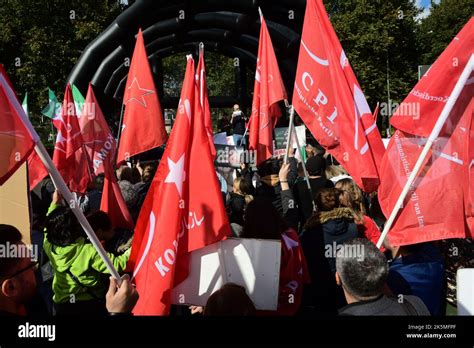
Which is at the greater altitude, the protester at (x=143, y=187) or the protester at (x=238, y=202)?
the protester at (x=143, y=187)

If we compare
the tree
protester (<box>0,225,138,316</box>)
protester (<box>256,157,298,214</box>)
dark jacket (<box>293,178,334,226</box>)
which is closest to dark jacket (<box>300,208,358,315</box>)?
protester (<box>256,157,298,214</box>)

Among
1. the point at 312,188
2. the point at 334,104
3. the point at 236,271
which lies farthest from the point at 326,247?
the point at 312,188

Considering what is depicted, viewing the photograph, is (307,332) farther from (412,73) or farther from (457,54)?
(412,73)

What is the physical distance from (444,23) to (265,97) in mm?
44439

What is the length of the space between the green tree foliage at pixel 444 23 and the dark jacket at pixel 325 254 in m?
41.0

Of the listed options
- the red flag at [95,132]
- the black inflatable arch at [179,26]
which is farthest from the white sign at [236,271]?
the black inflatable arch at [179,26]

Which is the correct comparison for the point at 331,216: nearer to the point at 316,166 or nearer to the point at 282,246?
the point at 282,246

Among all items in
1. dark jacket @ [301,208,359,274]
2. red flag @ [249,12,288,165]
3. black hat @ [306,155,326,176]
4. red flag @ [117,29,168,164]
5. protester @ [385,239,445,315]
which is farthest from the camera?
red flag @ [249,12,288,165]

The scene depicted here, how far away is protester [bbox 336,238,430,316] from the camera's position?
2.47 metres

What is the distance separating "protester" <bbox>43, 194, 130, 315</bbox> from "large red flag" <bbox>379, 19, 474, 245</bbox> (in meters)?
1.99

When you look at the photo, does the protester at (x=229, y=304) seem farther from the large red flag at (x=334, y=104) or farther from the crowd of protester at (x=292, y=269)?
the large red flag at (x=334, y=104)

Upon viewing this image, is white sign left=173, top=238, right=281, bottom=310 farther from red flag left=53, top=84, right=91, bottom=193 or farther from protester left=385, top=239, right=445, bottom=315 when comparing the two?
red flag left=53, top=84, right=91, bottom=193

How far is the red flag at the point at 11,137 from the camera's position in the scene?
2.58 meters

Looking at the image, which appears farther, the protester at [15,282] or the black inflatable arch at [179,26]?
the black inflatable arch at [179,26]
